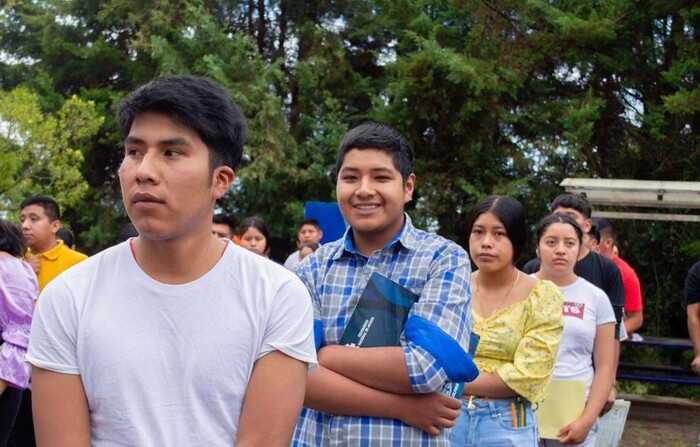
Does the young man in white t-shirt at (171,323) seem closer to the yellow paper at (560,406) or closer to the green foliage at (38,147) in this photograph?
the yellow paper at (560,406)

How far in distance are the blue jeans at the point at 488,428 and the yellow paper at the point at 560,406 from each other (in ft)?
3.41

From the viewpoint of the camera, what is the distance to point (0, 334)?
476cm

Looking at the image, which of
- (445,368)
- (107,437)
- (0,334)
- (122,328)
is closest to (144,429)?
(107,437)

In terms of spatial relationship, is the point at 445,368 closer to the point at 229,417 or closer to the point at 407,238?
the point at 407,238

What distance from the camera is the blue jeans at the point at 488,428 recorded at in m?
3.44

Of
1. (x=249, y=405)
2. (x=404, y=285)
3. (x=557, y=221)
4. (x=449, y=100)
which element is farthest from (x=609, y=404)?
(x=449, y=100)

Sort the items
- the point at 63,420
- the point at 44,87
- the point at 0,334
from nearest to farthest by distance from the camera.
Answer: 1. the point at 63,420
2. the point at 0,334
3. the point at 44,87

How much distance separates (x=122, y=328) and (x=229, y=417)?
1.08 feet

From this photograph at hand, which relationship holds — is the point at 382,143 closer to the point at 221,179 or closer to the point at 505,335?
the point at 221,179

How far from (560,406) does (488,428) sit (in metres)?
1.26

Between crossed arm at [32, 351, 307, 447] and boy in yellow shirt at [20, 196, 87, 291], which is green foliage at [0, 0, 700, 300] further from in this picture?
crossed arm at [32, 351, 307, 447]

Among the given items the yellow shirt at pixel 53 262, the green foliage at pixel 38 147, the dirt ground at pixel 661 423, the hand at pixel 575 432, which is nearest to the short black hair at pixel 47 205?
the yellow shirt at pixel 53 262

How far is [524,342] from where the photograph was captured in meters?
3.57

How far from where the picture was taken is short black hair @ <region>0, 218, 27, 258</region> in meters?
4.89
